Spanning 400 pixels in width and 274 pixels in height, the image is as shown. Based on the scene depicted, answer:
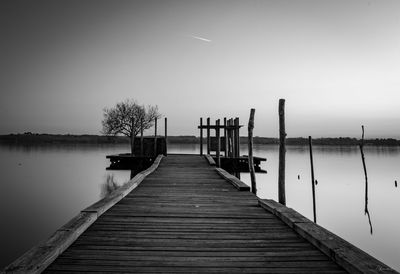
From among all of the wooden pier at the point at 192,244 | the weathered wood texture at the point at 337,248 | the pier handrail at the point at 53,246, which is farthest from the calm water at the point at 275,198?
the weathered wood texture at the point at 337,248

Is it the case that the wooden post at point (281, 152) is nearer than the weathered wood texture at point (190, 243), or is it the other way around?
the weathered wood texture at point (190, 243)

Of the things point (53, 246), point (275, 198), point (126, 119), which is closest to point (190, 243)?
point (53, 246)

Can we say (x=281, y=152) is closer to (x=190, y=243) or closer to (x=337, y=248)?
(x=337, y=248)

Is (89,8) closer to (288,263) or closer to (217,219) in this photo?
(217,219)

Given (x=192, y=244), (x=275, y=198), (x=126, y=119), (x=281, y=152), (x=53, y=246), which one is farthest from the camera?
(x=126, y=119)

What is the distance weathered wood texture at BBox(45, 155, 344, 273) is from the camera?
2.86m

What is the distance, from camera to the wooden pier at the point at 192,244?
279cm

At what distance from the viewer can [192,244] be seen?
3.51m

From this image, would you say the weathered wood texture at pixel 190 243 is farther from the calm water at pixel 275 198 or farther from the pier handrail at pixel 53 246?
the calm water at pixel 275 198

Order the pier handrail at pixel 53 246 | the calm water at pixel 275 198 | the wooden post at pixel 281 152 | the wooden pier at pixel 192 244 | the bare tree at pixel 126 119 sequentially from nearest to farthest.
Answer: the pier handrail at pixel 53 246, the wooden pier at pixel 192 244, the wooden post at pixel 281 152, the calm water at pixel 275 198, the bare tree at pixel 126 119

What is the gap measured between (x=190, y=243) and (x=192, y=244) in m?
0.05

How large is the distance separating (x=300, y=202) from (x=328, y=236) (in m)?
15.5

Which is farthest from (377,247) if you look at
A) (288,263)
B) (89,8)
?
(89,8)

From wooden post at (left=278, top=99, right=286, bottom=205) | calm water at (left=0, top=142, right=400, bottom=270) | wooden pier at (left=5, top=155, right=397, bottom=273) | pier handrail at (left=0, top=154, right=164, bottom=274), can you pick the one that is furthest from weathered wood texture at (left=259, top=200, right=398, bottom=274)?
calm water at (left=0, top=142, right=400, bottom=270)
